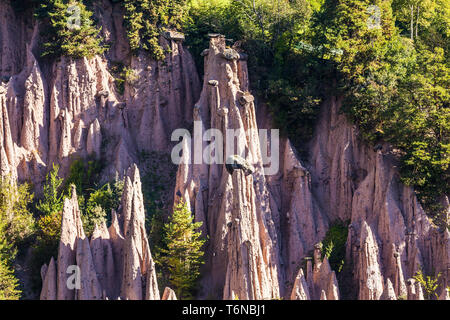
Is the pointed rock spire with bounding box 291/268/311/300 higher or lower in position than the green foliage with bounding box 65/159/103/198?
lower

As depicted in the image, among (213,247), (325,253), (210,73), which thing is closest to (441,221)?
(325,253)

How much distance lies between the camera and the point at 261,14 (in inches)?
1642

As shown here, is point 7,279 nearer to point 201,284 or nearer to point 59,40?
point 201,284

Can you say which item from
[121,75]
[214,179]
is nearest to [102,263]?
[214,179]

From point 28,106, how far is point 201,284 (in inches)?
468

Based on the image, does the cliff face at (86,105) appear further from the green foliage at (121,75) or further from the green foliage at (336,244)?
the green foliage at (336,244)

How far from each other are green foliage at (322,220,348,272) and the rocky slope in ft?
1.24

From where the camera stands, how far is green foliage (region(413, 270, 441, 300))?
34438 mm

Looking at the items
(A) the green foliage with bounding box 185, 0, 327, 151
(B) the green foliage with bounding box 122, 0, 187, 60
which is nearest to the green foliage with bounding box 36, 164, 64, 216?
(B) the green foliage with bounding box 122, 0, 187, 60

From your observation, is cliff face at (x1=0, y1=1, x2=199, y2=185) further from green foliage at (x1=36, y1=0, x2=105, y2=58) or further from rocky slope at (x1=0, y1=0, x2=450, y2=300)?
green foliage at (x1=36, y1=0, x2=105, y2=58)

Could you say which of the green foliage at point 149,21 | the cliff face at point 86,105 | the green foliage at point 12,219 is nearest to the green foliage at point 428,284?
the cliff face at point 86,105

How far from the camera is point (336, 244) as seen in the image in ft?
121

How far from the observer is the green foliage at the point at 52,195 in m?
37.3

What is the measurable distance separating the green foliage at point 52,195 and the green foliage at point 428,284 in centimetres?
1569
